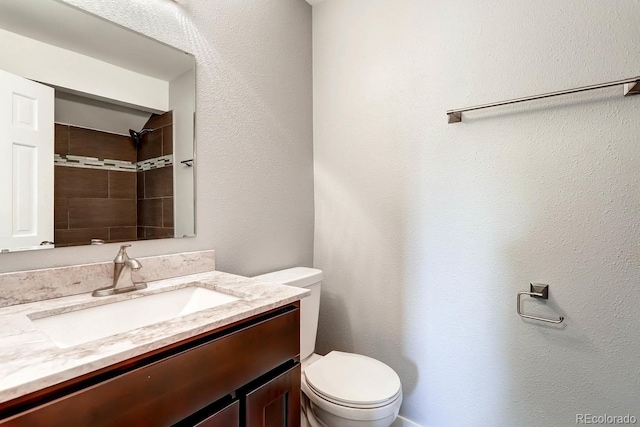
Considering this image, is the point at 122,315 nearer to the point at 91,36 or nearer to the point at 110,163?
the point at 110,163

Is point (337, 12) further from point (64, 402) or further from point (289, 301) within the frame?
point (64, 402)

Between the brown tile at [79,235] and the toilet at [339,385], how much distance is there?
2.28 feet

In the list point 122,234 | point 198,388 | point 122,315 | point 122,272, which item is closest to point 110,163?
point 122,234

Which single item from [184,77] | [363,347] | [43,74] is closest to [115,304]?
[43,74]

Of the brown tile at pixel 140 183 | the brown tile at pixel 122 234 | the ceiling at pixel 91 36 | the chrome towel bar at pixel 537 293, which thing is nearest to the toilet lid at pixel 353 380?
the chrome towel bar at pixel 537 293

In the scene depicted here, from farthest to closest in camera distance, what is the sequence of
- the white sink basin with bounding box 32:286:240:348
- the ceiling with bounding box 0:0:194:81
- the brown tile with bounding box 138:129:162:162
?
the brown tile with bounding box 138:129:162:162 < the ceiling with bounding box 0:0:194:81 < the white sink basin with bounding box 32:286:240:348

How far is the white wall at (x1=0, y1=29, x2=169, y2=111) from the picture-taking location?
0.95m

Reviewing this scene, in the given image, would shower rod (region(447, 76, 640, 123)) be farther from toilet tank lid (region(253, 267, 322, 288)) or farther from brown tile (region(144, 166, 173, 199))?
brown tile (region(144, 166, 173, 199))

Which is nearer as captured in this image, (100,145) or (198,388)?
(198,388)

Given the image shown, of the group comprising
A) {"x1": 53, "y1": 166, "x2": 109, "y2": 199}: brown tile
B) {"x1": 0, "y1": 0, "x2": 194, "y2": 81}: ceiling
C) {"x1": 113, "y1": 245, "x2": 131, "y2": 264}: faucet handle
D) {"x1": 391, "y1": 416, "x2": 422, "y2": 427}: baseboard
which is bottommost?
{"x1": 391, "y1": 416, "x2": 422, "y2": 427}: baseboard

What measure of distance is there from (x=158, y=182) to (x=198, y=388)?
84cm

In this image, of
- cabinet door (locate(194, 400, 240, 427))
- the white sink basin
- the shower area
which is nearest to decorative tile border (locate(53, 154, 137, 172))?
the shower area

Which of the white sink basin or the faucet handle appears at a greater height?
the faucet handle
